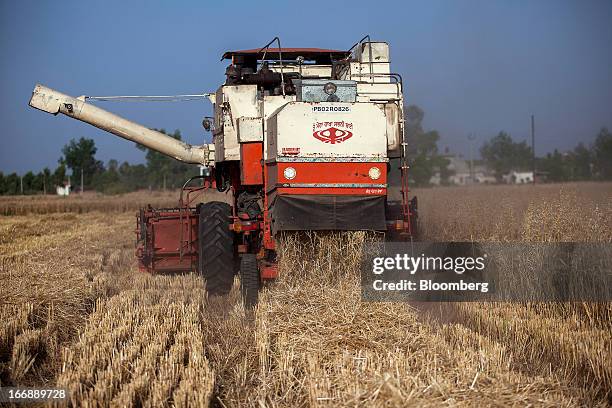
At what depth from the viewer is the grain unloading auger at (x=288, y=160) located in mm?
8711

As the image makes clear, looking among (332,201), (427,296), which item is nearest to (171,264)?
(332,201)

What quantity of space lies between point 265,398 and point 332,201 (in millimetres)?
3514

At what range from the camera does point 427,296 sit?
27.4 ft

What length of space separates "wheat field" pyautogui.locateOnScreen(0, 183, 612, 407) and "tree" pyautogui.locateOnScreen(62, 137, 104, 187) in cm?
6835

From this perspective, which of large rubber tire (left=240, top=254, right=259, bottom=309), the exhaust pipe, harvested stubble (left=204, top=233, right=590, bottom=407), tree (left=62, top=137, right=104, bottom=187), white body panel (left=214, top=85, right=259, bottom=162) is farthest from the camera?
tree (left=62, top=137, right=104, bottom=187)

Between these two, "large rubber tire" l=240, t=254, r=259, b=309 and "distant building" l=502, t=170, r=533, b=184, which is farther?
"distant building" l=502, t=170, r=533, b=184

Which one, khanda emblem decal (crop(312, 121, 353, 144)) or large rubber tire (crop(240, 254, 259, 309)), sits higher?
khanda emblem decal (crop(312, 121, 353, 144))

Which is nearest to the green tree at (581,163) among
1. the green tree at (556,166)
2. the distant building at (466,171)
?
the green tree at (556,166)

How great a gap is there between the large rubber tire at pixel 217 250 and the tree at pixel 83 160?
2682 inches

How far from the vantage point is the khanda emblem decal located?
343 inches

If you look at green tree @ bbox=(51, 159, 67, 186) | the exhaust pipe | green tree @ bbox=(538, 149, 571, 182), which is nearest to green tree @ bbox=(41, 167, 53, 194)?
green tree @ bbox=(51, 159, 67, 186)

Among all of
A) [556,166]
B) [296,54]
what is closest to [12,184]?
[556,166]

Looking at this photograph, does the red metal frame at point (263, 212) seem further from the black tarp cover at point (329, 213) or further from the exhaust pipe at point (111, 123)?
the exhaust pipe at point (111, 123)

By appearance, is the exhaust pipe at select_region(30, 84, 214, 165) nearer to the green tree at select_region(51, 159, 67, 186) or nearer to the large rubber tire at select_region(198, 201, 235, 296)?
the large rubber tire at select_region(198, 201, 235, 296)
